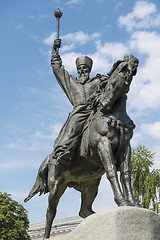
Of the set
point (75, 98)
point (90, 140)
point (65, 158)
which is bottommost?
point (65, 158)

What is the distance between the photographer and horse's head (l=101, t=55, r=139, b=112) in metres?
7.03

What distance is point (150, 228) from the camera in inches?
237

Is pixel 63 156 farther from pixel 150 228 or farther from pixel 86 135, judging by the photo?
pixel 150 228

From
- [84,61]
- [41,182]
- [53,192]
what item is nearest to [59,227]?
[41,182]

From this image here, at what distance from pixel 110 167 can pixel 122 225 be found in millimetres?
1164

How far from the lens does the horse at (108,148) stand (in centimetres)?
688

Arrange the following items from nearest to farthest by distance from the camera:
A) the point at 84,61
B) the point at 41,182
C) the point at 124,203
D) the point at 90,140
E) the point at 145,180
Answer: the point at 124,203, the point at 90,140, the point at 84,61, the point at 41,182, the point at 145,180

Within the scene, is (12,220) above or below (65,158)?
above

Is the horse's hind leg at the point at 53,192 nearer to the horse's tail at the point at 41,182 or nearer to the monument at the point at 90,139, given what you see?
the monument at the point at 90,139

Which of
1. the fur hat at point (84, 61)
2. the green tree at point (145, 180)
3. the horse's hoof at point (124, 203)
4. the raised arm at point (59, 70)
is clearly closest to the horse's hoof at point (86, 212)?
the horse's hoof at point (124, 203)

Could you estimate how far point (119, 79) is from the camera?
278 inches

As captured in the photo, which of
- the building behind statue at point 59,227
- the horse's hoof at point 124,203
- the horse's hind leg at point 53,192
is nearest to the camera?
the horse's hoof at point 124,203

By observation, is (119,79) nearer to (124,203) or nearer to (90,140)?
(90,140)

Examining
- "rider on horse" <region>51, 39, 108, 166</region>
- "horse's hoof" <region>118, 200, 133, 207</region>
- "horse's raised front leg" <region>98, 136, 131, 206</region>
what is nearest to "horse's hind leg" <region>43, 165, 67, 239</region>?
"rider on horse" <region>51, 39, 108, 166</region>
